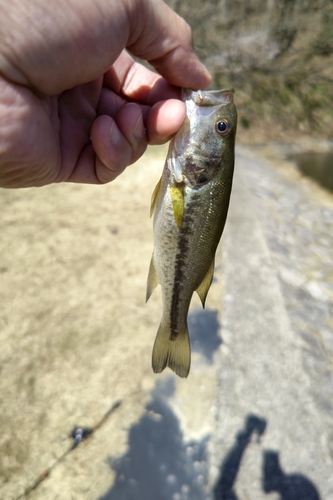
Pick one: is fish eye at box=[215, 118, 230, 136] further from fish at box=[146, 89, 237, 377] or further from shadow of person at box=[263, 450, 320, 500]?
shadow of person at box=[263, 450, 320, 500]

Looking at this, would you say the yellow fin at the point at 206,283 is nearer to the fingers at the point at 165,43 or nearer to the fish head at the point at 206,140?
the fish head at the point at 206,140

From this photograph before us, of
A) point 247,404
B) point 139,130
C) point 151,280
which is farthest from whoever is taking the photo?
point 247,404

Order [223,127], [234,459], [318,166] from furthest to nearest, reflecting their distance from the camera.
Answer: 1. [318,166]
2. [234,459]
3. [223,127]

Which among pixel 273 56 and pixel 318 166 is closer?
pixel 318 166

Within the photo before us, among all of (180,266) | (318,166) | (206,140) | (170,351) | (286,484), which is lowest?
(318,166)

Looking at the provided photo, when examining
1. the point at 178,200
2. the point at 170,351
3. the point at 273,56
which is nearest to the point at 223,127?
the point at 178,200

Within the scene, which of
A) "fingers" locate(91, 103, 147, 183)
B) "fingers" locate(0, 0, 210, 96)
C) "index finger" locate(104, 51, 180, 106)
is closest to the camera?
"fingers" locate(0, 0, 210, 96)

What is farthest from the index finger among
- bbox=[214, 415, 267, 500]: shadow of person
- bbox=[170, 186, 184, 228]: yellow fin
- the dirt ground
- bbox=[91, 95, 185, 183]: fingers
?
bbox=[214, 415, 267, 500]: shadow of person

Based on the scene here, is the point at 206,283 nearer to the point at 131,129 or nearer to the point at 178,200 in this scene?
the point at 178,200
